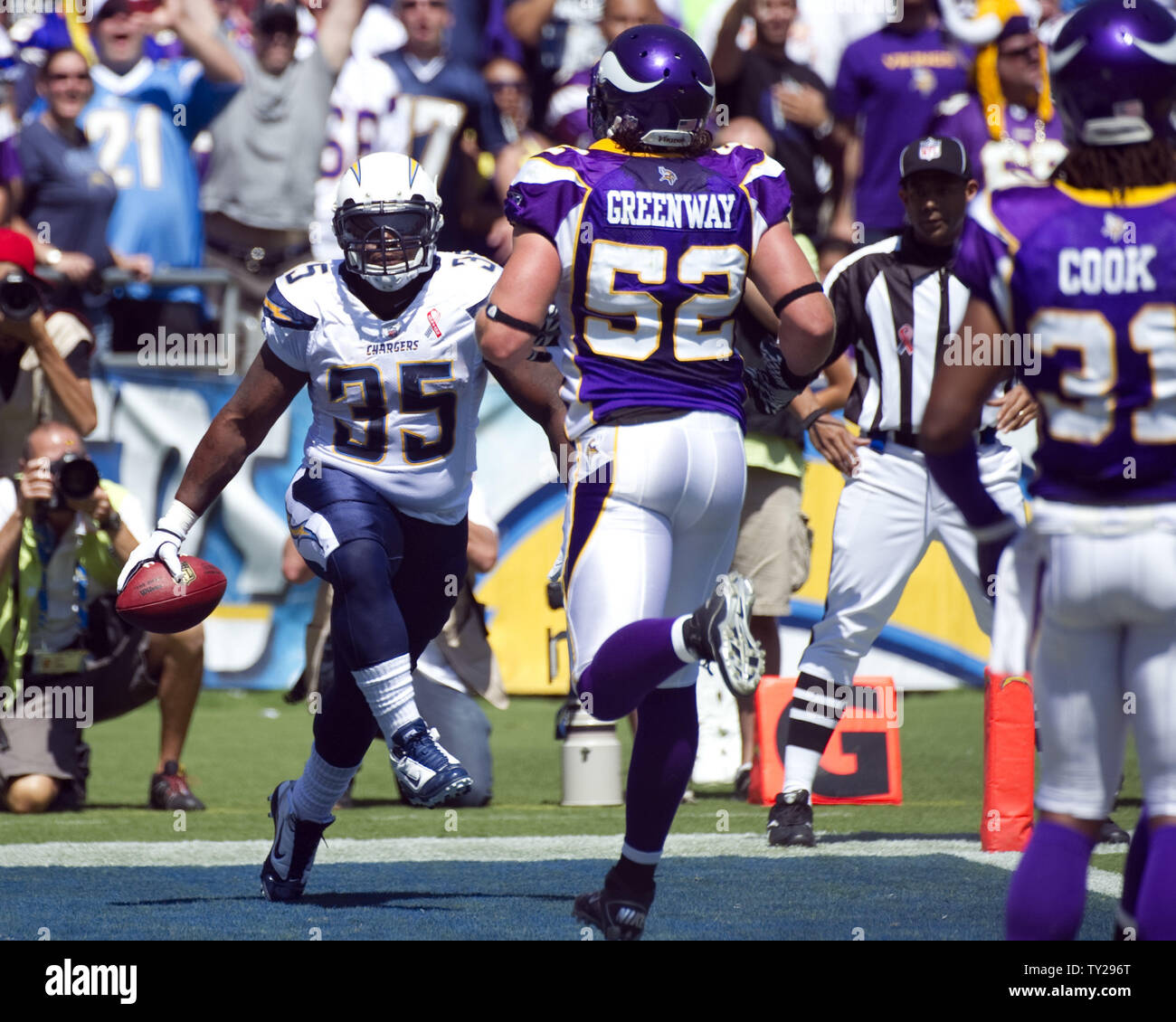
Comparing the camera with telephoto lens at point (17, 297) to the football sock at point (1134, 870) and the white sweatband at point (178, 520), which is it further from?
the football sock at point (1134, 870)

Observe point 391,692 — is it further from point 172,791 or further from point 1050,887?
point 172,791

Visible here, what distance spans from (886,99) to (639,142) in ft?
20.6

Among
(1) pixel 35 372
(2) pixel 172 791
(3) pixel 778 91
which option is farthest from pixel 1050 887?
(3) pixel 778 91

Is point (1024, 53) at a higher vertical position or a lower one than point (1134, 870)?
higher

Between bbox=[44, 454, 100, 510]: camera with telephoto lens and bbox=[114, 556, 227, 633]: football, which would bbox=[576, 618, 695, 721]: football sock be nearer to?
bbox=[114, 556, 227, 633]: football

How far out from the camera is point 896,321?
20.3 ft

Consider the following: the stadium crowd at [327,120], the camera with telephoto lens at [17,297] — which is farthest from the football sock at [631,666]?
the stadium crowd at [327,120]

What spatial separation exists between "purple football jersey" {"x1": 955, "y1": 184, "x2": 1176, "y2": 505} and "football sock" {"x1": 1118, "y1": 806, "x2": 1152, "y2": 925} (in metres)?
0.60

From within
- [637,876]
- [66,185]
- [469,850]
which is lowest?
[469,850]

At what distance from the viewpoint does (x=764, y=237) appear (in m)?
4.29

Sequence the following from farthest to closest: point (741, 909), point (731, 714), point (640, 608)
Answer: point (731, 714), point (741, 909), point (640, 608)

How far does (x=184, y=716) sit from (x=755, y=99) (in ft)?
16.0
